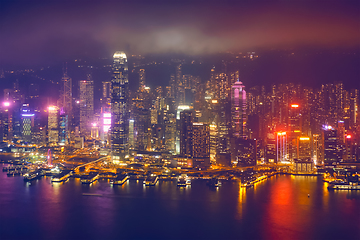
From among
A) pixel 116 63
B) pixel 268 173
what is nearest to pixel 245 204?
pixel 268 173

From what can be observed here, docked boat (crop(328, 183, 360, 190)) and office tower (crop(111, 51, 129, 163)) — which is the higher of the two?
office tower (crop(111, 51, 129, 163))

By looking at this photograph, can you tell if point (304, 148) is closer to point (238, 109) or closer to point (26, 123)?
point (238, 109)

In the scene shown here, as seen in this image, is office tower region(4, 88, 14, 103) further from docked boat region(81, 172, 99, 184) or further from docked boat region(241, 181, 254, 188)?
docked boat region(241, 181, 254, 188)

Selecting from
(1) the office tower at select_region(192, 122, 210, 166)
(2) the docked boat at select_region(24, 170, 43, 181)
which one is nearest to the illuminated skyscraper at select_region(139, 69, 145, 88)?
(1) the office tower at select_region(192, 122, 210, 166)

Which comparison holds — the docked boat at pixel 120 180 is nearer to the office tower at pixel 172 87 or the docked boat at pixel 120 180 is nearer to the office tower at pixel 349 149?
the office tower at pixel 172 87

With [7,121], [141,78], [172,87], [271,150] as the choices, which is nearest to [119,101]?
[141,78]

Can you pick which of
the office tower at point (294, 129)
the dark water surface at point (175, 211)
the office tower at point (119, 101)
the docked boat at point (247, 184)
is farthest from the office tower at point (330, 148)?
the office tower at point (119, 101)
